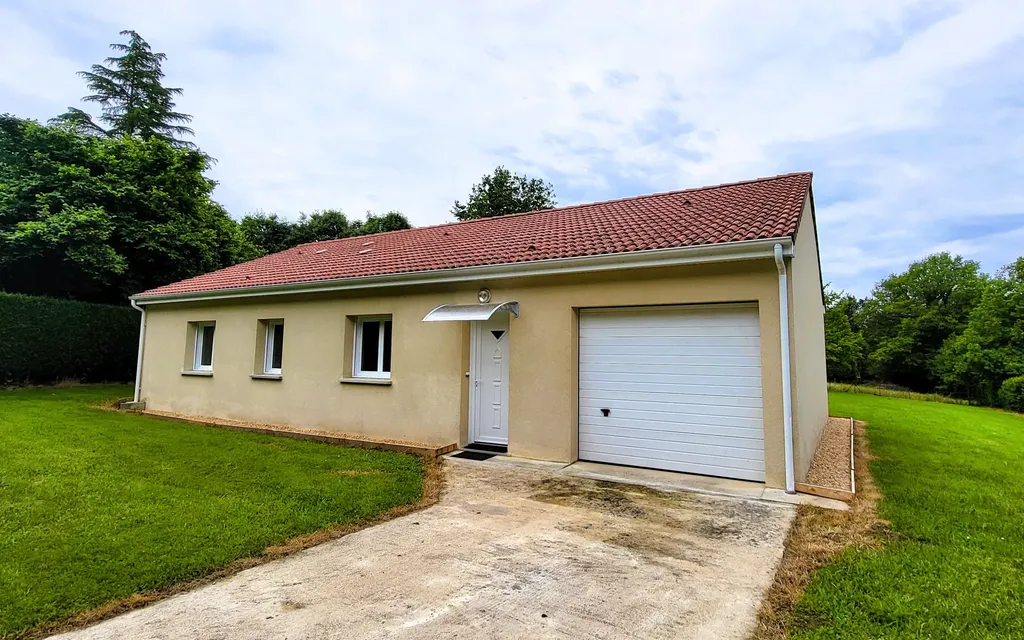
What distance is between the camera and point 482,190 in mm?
35469

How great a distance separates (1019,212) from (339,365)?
167 feet

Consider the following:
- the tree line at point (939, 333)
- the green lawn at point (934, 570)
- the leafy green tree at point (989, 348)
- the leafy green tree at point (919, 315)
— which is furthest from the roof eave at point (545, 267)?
the leafy green tree at point (919, 315)

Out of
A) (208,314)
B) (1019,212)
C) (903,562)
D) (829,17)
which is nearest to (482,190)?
(208,314)

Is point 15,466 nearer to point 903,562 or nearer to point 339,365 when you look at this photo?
point 339,365

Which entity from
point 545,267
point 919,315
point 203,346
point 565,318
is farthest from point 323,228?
point 919,315

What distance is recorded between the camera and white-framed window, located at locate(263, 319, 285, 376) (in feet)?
37.6

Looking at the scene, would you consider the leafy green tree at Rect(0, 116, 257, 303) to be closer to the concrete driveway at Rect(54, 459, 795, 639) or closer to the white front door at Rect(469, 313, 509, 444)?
the white front door at Rect(469, 313, 509, 444)

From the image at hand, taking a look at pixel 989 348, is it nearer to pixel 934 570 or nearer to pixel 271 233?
pixel 934 570

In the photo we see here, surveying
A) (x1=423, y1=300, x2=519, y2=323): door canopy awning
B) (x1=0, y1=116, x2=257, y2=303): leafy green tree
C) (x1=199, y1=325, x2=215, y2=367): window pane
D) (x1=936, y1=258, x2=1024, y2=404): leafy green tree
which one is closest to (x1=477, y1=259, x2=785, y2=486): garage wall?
(x1=423, y1=300, x2=519, y2=323): door canopy awning

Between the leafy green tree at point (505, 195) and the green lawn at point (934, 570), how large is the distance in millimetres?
29443

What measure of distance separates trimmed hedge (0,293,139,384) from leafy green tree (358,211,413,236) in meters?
18.1

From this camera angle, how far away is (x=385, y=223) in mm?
34031

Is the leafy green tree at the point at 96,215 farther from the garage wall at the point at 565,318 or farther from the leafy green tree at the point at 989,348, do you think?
the leafy green tree at the point at 989,348

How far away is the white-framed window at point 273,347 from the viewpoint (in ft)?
37.6
